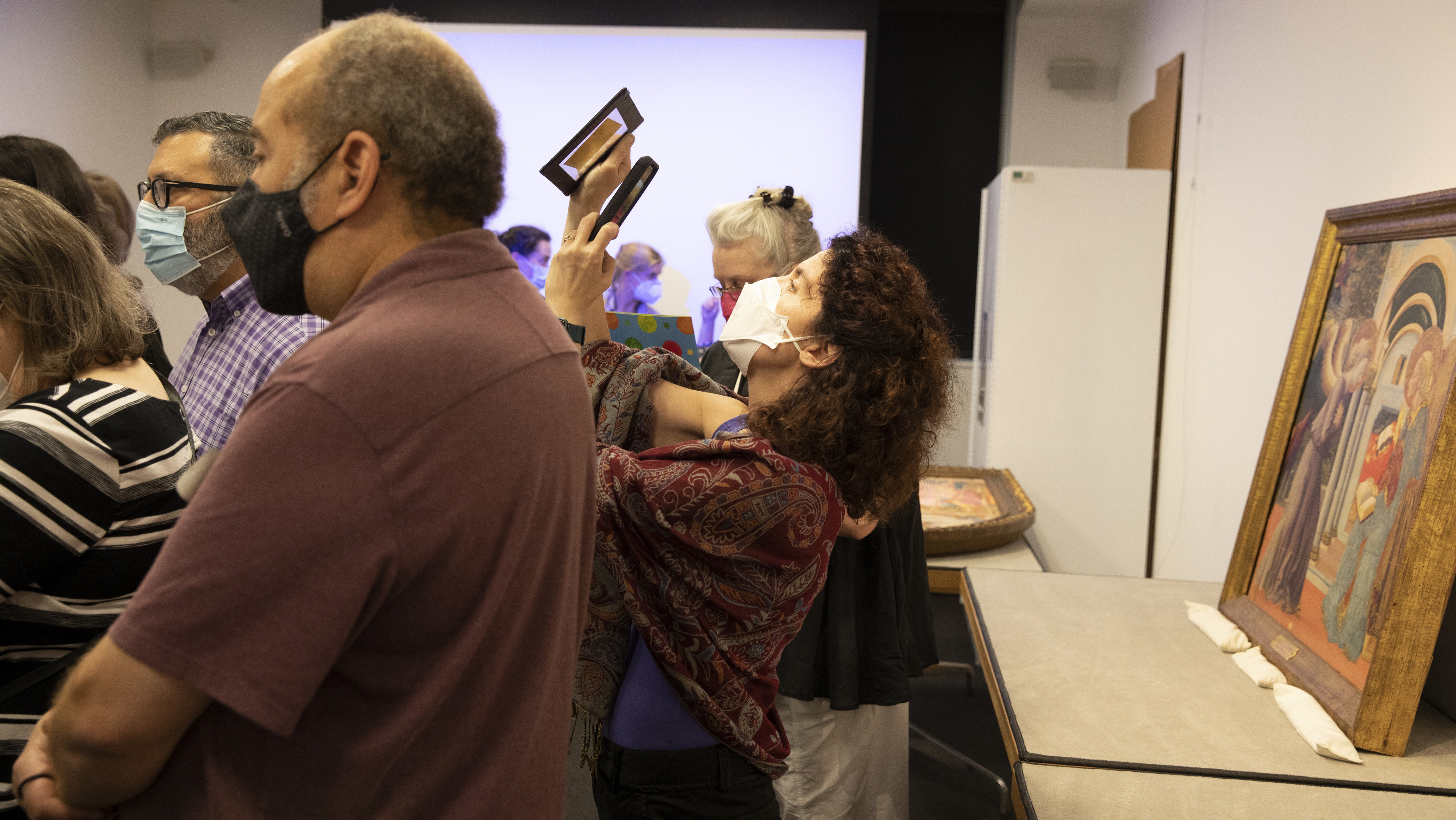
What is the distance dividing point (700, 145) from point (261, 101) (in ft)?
13.7

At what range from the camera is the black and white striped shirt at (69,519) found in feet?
3.45

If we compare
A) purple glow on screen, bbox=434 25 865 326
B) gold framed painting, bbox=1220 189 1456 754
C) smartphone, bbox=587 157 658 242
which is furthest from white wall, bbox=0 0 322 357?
gold framed painting, bbox=1220 189 1456 754

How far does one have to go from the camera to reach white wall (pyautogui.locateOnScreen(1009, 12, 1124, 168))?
4.95 metres

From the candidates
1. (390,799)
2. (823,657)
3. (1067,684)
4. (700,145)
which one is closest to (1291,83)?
(1067,684)

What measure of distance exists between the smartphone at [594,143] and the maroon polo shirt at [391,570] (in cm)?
63

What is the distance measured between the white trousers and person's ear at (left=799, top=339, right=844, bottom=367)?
29.8 inches

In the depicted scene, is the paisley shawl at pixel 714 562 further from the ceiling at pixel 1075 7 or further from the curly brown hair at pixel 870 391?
the ceiling at pixel 1075 7

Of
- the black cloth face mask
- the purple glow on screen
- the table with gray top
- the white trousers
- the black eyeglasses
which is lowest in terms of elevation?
the white trousers

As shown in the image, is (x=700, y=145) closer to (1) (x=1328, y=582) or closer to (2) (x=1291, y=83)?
(2) (x=1291, y=83)

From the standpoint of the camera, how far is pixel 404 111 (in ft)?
2.47

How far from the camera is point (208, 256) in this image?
5.55 feet

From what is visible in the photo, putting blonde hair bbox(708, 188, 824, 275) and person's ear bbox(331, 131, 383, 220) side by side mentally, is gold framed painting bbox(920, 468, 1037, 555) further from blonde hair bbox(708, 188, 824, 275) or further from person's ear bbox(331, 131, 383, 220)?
person's ear bbox(331, 131, 383, 220)

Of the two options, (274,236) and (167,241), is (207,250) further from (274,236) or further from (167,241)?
(274,236)

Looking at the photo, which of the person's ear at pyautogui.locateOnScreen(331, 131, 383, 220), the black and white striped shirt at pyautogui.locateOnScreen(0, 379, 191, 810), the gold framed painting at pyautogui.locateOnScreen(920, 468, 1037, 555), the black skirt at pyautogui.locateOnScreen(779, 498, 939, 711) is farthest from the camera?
the gold framed painting at pyautogui.locateOnScreen(920, 468, 1037, 555)
